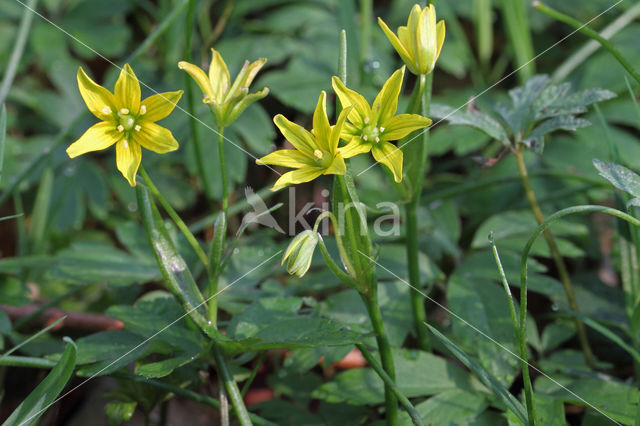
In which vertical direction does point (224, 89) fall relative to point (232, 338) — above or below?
above

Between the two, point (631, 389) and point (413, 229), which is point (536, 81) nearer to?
point (413, 229)

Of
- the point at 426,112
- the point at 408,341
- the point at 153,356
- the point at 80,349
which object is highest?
the point at 426,112

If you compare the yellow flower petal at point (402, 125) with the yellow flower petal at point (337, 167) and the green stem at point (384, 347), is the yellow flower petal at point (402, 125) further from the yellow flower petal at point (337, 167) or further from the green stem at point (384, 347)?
the green stem at point (384, 347)

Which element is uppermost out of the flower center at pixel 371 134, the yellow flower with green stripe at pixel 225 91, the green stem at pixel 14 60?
the green stem at pixel 14 60

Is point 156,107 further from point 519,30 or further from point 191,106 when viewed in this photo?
point 519,30

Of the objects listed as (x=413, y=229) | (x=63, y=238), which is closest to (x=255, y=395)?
(x=413, y=229)

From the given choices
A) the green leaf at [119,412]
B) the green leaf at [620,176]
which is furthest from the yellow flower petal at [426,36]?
the green leaf at [119,412]
